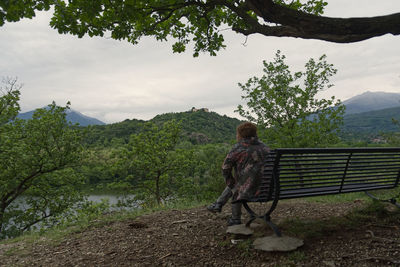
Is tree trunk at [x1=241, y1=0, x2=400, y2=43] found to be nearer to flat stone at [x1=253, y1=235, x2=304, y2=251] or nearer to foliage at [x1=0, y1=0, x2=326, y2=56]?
foliage at [x1=0, y1=0, x2=326, y2=56]

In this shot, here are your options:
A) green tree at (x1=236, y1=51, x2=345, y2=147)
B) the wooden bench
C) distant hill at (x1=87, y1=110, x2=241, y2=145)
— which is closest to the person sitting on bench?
the wooden bench

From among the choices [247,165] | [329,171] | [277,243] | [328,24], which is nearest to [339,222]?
[329,171]

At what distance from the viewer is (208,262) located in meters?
3.12

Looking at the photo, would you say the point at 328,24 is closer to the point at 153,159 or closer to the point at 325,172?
the point at 325,172

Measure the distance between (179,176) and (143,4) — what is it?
47.1ft

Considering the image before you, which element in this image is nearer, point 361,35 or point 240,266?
point 240,266

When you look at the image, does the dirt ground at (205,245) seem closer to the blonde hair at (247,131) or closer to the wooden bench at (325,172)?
the wooden bench at (325,172)

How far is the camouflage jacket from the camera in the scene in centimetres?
351

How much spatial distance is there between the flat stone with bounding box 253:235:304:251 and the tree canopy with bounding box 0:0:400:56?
2.45m

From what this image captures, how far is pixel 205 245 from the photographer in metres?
3.59

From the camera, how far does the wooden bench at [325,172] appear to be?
128 inches

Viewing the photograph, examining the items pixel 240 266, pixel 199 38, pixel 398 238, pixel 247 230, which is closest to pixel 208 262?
pixel 240 266

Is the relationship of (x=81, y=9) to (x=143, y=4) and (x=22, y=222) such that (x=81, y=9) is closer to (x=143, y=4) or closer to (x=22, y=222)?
(x=143, y=4)

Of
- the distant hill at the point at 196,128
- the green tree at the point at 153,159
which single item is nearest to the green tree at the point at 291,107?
the green tree at the point at 153,159
